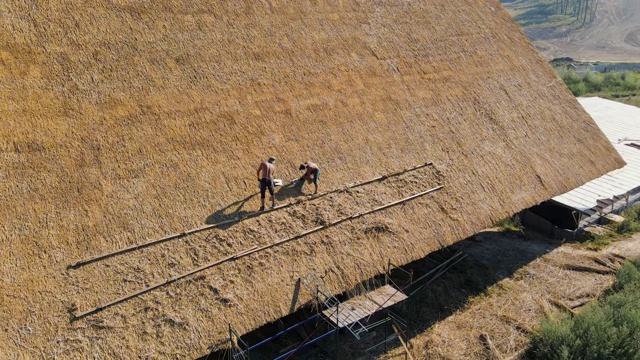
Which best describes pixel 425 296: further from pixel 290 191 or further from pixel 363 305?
pixel 290 191

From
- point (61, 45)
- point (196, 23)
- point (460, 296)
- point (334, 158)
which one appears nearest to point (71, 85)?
point (61, 45)

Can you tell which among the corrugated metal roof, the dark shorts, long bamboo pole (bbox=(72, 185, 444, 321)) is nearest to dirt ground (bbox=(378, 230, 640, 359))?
the corrugated metal roof

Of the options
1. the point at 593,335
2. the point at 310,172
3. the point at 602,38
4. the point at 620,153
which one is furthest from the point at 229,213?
the point at 602,38

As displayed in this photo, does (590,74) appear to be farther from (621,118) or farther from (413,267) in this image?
(413,267)

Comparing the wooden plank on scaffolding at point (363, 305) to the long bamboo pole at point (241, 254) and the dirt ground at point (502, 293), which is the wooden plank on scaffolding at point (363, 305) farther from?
the dirt ground at point (502, 293)

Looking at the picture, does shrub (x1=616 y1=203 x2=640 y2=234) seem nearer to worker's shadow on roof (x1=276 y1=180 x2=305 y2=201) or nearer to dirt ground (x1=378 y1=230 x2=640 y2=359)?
dirt ground (x1=378 y1=230 x2=640 y2=359)

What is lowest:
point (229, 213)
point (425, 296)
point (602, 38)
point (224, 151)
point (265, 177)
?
point (425, 296)
